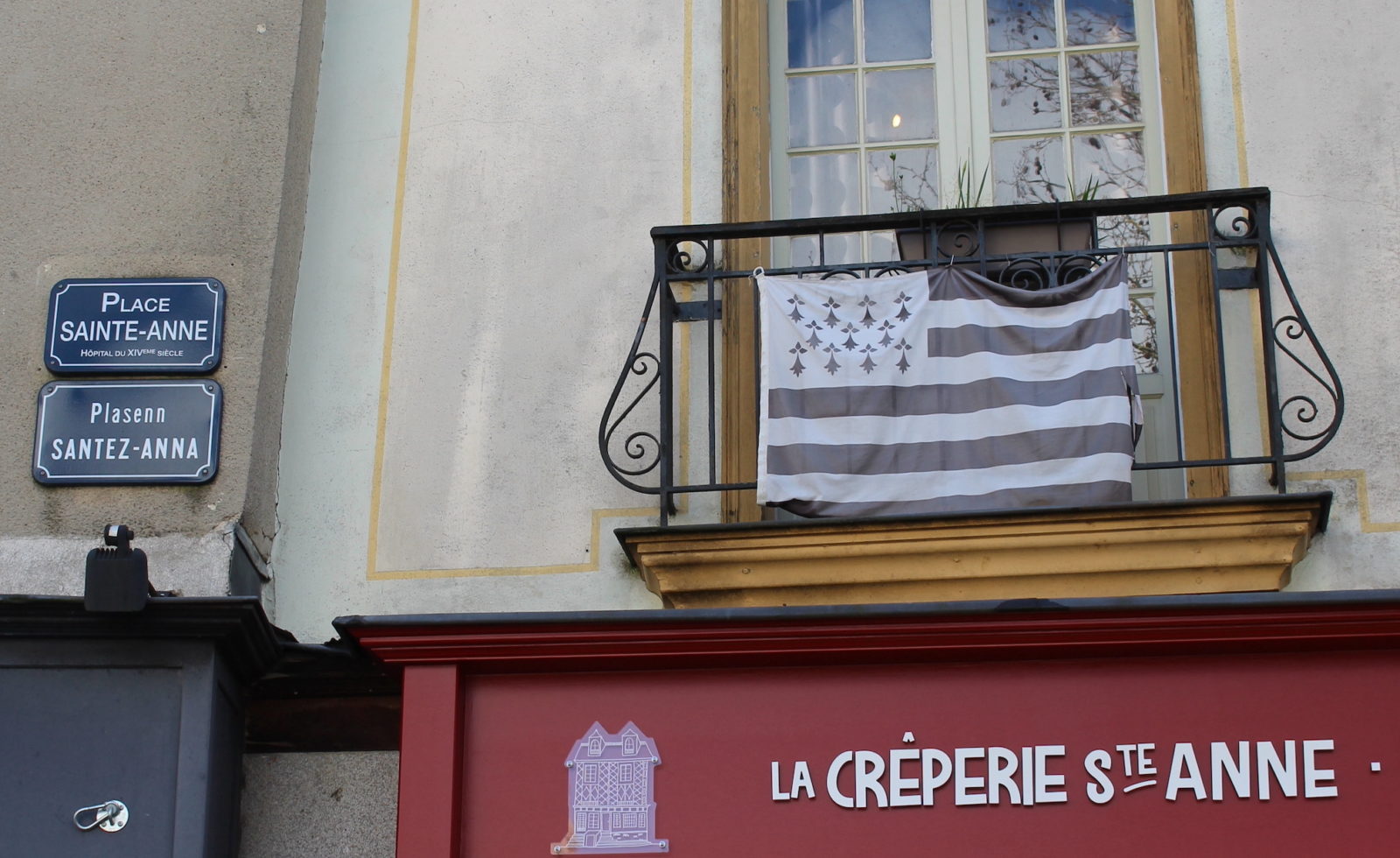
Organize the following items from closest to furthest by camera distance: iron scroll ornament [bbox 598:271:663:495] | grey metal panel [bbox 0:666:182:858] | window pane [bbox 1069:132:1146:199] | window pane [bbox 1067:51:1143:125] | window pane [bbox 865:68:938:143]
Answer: grey metal panel [bbox 0:666:182:858] → iron scroll ornament [bbox 598:271:663:495] → window pane [bbox 1069:132:1146:199] → window pane [bbox 1067:51:1143:125] → window pane [bbox 865:68:938:143]

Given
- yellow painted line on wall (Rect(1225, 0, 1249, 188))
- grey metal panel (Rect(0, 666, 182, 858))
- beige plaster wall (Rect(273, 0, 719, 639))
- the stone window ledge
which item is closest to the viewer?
grey metal panel (Rect(0, 666, 182, 858))

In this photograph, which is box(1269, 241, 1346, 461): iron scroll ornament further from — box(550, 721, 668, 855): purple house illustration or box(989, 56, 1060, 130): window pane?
box(550, 721, 668, 855): purple house illustration

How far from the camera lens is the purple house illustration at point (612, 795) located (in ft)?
19.8

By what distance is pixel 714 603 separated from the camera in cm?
655

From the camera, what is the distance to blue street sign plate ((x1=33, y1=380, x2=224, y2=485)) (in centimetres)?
671

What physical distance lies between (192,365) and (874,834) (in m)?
2.91

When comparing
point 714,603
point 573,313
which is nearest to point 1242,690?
point 714,603

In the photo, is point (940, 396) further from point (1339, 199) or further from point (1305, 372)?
point (1339, 199)

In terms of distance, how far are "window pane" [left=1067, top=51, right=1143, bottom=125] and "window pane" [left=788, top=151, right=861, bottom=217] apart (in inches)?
34.8

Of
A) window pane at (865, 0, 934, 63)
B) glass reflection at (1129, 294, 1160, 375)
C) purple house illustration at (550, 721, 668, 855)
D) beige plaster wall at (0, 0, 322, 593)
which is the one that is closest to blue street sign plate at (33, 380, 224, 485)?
beige plaster wall at (0, 0, 322, 593)

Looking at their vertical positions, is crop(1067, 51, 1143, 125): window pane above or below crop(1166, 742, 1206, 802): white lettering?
above

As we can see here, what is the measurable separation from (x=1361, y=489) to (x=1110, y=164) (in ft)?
5.38

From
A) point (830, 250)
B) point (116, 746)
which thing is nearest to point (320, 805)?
point (116, 746)

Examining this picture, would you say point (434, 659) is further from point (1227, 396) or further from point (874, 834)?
point (1227, 396)
